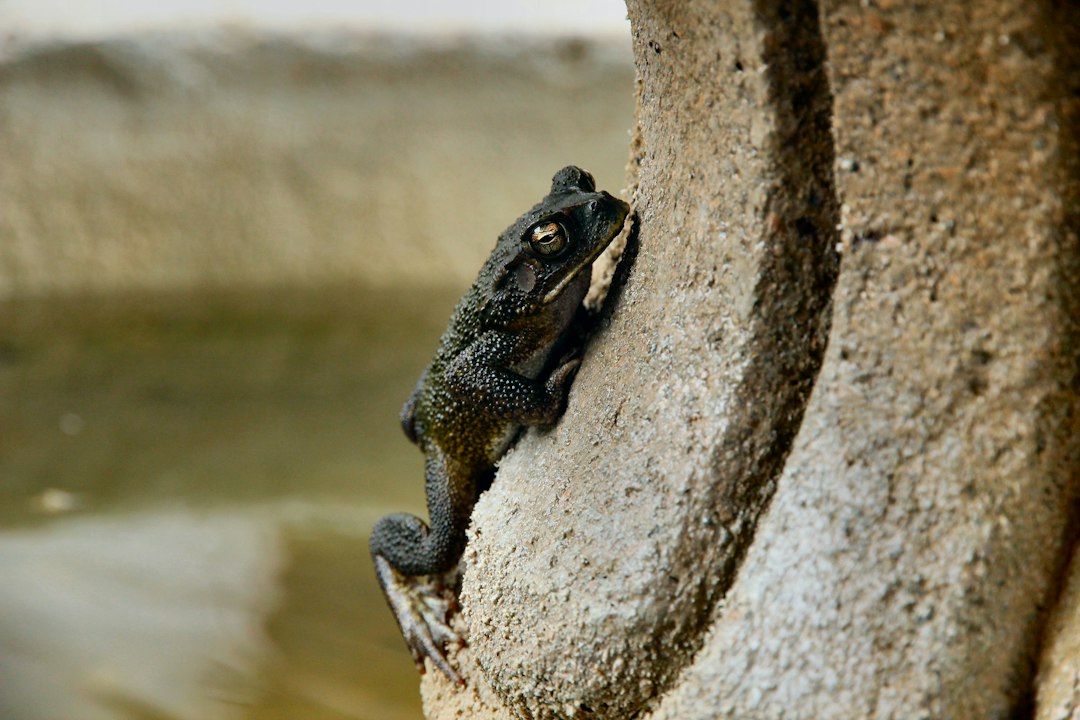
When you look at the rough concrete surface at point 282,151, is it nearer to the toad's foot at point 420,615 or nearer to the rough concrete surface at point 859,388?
the toad's foot at point 420,615

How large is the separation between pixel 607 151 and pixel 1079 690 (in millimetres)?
3889

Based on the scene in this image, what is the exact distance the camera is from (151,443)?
12.9 ft

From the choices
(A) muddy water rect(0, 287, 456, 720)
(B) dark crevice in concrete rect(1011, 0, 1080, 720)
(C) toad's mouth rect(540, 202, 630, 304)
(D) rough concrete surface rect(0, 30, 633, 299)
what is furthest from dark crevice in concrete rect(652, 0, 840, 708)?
(D) rough concrete surface rect(0, 30, 633, 299)

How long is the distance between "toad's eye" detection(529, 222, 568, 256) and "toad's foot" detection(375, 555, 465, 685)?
78cm

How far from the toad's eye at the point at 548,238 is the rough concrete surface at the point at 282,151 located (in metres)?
A: 3.08

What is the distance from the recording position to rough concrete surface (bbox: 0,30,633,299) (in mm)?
4379

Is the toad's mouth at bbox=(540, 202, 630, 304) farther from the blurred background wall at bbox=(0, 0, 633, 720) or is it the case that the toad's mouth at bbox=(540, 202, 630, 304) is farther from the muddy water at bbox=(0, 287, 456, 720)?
the blurred background wall at bbox=(0, 0, 633, 720)

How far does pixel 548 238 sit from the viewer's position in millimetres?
1615

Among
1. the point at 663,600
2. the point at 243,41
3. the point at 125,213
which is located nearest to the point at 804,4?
the point at 663,600

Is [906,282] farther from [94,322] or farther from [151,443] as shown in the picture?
[94,322]

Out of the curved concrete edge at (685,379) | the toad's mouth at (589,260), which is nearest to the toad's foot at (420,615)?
the curved concrete edge at (685,379)

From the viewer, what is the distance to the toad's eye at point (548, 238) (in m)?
1.61

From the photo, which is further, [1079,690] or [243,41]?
[243,41]

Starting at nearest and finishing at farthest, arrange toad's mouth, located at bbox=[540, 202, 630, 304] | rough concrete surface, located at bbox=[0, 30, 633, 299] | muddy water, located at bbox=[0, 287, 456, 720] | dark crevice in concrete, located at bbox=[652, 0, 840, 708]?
1. dark crevice in concrete, located at bbox=[652, 0, 840, 708]
2. toad's mouth, located at bbox=[540, 202, 630, 304]
3. muddy water, located at bbox=[0, 287, 456, 720]
4. rough concrete surface, located at bbox=[0, 30, 633, 299]
